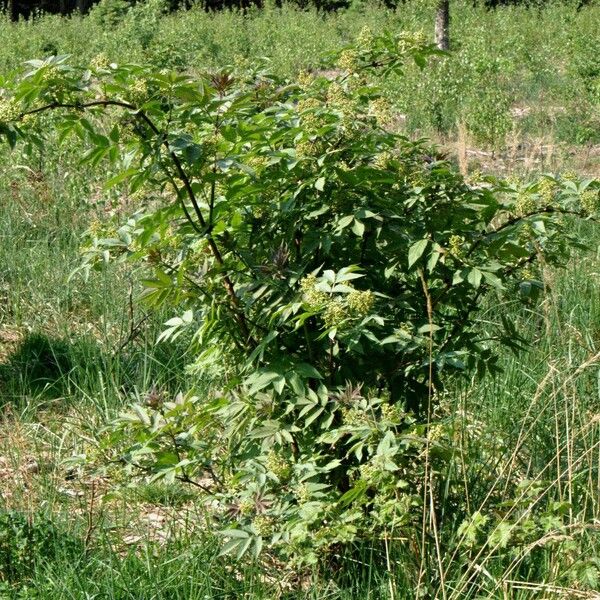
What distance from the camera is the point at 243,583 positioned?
331 cm

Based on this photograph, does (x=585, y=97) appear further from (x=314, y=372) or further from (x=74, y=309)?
(x=314, y=372)

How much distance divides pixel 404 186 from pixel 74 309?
10.2 feet

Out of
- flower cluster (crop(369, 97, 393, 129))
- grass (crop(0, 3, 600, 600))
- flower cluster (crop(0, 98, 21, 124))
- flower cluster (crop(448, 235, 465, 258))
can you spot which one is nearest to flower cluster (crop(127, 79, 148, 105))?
flower cluster (crop(0, 98, 21, 124))

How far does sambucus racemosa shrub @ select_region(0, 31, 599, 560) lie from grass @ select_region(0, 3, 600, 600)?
186 millimetres

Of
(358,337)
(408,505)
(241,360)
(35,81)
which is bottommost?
(408,505)

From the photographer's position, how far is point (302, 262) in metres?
3.23

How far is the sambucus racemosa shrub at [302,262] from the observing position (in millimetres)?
2941

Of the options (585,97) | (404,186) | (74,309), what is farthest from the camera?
(585,97)

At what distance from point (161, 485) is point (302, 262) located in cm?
142

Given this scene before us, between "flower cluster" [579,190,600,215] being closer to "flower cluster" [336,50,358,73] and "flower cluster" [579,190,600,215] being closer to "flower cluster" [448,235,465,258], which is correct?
"flower cluster" [448,235,465,258]

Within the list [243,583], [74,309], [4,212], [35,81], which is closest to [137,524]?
[243,583]

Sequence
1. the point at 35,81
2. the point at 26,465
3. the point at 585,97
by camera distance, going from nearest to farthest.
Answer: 1. the point at 35,81
2. the point at 26,465
3. the point at 585,97

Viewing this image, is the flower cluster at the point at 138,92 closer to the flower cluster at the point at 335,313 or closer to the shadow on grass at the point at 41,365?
the flower cluster at the point at 335,313

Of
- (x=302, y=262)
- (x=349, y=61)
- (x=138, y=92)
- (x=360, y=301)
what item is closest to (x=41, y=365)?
(x=302, y=262)
